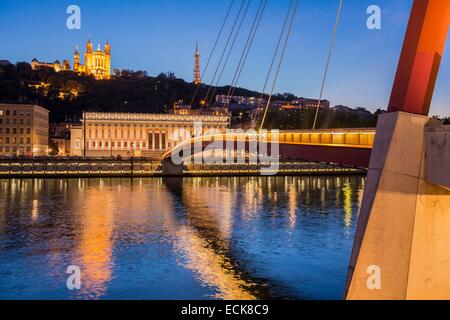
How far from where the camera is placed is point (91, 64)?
601ft

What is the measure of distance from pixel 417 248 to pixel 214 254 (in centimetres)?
1297

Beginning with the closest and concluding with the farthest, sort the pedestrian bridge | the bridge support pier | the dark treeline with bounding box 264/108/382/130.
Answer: the pedestrian bridge, the bridge support pier, the dark treeline with bounding box 264/108/382/130

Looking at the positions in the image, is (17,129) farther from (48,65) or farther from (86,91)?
(48,65)

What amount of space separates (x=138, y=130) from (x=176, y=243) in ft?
288

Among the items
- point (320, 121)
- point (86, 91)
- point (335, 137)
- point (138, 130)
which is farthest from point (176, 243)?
point (86, 91)

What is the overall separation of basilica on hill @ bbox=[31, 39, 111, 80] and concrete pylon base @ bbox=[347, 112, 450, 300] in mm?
174470

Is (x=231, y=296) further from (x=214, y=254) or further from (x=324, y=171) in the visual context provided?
(x=324, y=171)

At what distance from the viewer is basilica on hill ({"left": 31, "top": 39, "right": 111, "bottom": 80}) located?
591 feet

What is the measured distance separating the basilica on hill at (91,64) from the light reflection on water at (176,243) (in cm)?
14083

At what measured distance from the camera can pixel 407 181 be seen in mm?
9742

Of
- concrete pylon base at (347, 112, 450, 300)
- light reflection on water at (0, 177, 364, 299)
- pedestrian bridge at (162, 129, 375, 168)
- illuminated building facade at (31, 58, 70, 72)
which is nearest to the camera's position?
concrete pylon base at (347, 112, 450, 300)

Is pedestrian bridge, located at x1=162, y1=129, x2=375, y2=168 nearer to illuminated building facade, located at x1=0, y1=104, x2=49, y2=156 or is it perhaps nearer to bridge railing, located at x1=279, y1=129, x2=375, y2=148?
bridge railing, located at x1=279, y1=129, x2=375, y2=148

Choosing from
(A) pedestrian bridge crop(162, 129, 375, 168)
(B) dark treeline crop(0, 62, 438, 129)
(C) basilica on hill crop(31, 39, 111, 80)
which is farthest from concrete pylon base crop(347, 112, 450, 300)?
(C) basilica on hill crop(31, 39, 111, 80)
